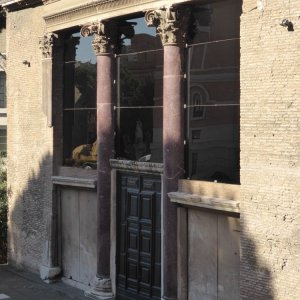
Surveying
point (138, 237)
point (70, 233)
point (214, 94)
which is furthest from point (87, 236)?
point (214, 94)

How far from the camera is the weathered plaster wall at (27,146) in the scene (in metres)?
16.2

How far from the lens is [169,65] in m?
11.9

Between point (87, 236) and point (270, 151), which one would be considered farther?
point (87, 236)

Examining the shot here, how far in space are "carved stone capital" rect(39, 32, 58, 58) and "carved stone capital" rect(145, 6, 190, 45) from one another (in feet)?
15.0

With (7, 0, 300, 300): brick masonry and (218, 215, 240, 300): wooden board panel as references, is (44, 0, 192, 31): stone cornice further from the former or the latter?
(218, 215, 240, 300): wooden board panel

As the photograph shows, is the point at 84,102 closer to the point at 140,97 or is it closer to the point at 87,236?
the point at 140,97

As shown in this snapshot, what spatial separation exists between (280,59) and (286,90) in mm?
537

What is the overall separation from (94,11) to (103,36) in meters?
0.66

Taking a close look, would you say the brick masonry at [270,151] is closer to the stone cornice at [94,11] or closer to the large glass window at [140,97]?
the stone cornice at [94,11]

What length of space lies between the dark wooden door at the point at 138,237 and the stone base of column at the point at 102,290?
24 centimetres

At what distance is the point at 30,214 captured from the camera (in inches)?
667

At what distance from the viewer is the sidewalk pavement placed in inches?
577

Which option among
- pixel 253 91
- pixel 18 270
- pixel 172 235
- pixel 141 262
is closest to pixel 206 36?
pixel 253 91

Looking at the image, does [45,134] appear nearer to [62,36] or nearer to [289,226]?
[62,36]
